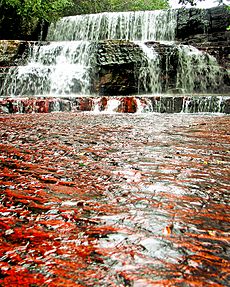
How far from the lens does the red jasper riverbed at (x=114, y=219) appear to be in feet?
2.93

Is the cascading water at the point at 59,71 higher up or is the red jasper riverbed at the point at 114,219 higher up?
the cascading water at the point at 59,71

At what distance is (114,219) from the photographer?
1.28m

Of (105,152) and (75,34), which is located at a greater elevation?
(75,34)

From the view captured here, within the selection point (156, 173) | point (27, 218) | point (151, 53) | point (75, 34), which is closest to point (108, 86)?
point (151, 53)

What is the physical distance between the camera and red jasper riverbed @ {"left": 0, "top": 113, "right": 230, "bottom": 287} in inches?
35.1

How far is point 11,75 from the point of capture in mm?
10758

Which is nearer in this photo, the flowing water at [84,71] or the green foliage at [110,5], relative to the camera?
the flowing water at [84,71]

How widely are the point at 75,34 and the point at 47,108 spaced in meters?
9.74

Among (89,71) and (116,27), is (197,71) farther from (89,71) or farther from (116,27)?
(116,27)

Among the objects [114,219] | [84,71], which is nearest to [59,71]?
[84,71]

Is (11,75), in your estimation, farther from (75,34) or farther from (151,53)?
(75,34)

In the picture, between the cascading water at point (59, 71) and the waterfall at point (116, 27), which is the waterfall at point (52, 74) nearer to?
the cascading water at point (59, 71)

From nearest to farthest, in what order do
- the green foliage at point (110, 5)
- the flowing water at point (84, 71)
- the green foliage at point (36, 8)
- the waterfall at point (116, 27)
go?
the flowing water at point (84, 71)
the green foliage at point (36, 8)
the waterfall at point (116, 27)
the green foliage at point (110, 5)

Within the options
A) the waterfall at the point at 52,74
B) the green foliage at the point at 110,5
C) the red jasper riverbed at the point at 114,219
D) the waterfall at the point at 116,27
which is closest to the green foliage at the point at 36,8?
the waterfall at the point at 116,27
